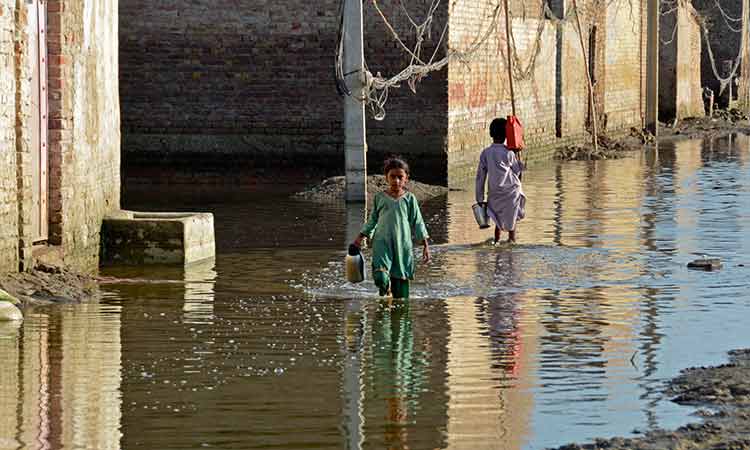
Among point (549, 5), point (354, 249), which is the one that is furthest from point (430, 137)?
point (354, 249)

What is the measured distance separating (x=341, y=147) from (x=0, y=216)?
40.1 feet

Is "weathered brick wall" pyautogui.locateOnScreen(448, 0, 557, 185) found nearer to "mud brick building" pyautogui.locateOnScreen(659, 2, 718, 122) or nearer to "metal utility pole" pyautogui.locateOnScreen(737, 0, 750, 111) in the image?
"mud brick building" pyautogui.locateOnScreen(659, 2, 718, 122)

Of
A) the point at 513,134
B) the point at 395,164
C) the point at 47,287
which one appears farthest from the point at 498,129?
the point at 47,287

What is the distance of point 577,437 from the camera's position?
791 centimetres

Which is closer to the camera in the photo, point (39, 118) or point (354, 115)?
point (39, 118)

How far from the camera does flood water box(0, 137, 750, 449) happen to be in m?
8.19

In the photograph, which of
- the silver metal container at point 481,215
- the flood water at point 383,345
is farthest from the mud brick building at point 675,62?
the silver metal container at point 481,215

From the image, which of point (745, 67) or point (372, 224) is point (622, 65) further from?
point (372, 224)

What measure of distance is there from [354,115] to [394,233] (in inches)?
329

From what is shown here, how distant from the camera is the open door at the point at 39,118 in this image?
13227 millimetres

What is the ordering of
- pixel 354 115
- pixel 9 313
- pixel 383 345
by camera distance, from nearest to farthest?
1. pixel 383 345
2. pixel 9 313
3. pixel 354 115

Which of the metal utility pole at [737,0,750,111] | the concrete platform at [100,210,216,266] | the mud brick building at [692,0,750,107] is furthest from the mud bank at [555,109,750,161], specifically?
the concrete platform at [100,210,216,266]

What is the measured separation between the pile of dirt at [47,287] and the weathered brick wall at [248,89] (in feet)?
35.9

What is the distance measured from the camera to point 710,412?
8391 mm
